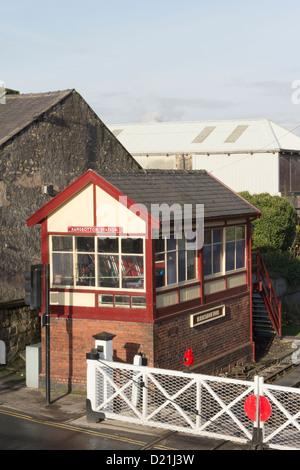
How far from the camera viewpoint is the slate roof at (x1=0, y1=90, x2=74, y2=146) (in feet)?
70.0

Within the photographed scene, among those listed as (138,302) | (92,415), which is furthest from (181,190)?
(92,415)

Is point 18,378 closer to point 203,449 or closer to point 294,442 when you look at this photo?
point 203,449

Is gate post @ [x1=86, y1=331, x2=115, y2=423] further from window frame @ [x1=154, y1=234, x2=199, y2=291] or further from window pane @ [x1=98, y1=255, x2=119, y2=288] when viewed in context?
window frame @ [x1=154, y1=234, x2=199, y2=291]

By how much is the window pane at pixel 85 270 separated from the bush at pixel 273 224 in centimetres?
1773

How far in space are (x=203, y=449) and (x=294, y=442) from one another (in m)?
1.73

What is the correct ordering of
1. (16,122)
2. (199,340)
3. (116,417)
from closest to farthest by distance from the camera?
1. (116,417)
2. (199,340)
3. (16,122)

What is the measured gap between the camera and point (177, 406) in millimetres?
13852

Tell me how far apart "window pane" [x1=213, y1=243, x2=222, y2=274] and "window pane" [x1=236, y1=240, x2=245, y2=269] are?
115 cm

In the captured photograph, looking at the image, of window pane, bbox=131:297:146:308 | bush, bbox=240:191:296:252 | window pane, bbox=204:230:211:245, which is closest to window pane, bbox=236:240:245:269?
window pane, bbox=204:230:211:245

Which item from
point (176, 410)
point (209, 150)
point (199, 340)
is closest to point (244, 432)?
point (176, 410)

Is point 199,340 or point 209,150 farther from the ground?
point 209,150

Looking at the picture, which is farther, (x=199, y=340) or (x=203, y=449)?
(x=199, y=340)

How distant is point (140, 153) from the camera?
154 feet
